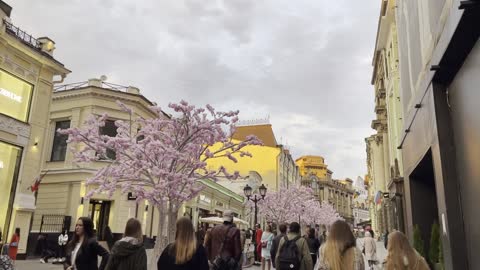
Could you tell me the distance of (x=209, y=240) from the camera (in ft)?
24.3

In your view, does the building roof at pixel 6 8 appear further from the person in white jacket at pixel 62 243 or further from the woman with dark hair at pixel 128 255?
the woman with dark hair at pixel 128 255

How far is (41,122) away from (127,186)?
666 centimetres

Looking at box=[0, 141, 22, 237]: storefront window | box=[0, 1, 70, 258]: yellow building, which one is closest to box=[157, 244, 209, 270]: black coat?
box=[0, 1, 70, 258]: yellow building

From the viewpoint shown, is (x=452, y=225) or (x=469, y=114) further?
(x=452, y=225)

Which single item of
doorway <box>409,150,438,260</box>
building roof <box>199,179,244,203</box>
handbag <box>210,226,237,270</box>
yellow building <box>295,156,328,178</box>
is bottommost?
handbag <box>210,226,237,270</box>

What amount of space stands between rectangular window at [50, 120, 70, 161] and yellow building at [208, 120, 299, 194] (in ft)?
91.2

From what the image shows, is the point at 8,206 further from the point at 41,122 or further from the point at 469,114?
the point at 469,114

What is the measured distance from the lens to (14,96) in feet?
61.9

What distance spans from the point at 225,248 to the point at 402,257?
333 cm

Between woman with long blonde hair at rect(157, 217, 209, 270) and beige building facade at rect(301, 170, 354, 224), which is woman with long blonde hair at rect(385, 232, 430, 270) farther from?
beige building facade at rect(301, 170, 354, 224)

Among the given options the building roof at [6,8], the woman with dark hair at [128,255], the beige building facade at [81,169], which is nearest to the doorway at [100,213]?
the beige building facade at [81,169]

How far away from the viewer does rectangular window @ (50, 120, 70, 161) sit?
89.2 ft

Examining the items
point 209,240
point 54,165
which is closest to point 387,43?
point 54,165

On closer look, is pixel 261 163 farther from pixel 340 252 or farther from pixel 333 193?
pixel 333 193
